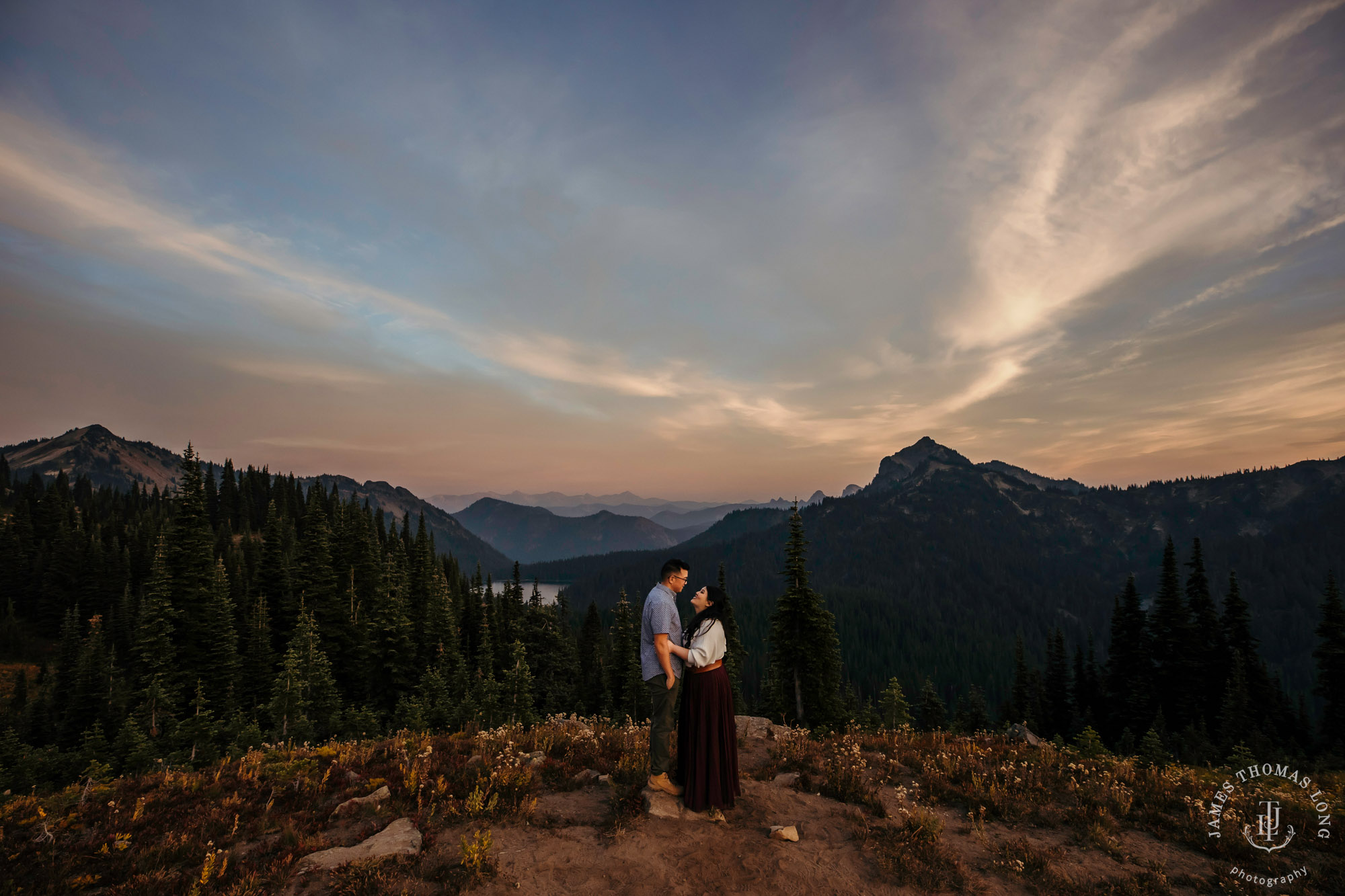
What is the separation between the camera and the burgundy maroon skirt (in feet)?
28.5

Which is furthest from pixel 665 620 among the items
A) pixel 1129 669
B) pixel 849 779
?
pixel 1129 669

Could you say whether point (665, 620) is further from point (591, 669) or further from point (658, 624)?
point (591, 669)

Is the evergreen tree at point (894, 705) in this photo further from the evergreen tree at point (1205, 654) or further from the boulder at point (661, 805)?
the boulder at point (661, 805)

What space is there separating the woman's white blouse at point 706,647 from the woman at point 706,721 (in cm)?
1

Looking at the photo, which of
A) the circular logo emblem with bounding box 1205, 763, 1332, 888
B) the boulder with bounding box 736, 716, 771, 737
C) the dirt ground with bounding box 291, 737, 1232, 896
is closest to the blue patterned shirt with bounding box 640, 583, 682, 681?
the dirt ground with bounding box 291, 737, 1232, 896

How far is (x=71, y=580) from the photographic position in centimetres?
6756

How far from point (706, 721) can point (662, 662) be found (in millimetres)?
1199

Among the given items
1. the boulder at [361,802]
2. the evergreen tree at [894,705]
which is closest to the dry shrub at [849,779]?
the boulder at [361,802]

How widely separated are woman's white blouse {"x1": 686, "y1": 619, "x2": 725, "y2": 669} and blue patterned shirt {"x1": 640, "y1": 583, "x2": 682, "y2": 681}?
378mm

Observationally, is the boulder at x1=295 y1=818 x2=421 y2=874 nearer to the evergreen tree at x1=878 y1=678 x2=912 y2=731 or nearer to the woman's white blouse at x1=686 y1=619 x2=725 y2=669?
the woman's white blouse at x1=686 y1=619 x2=725 y2=669

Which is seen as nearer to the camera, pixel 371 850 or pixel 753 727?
pixel 371 850

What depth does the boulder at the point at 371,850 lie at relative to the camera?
24.2 ft

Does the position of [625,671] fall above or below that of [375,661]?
below

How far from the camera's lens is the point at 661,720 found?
30.1 ft
